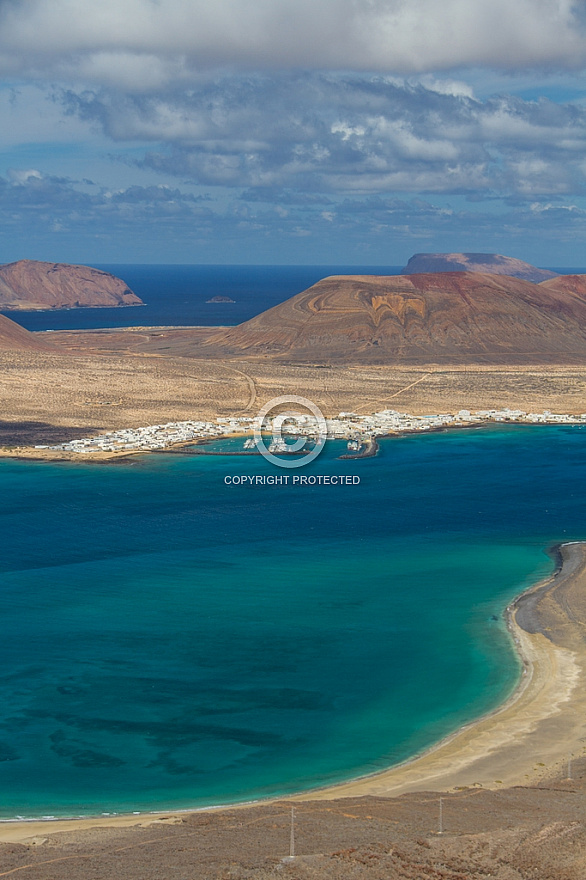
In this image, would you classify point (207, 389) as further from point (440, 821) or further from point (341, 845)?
point (341, 845)

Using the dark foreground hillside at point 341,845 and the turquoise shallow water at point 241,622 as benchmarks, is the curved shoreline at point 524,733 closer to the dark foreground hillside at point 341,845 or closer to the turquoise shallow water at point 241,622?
the turquoise shallow water at point 241,622

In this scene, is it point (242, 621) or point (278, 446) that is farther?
point (278, 446)

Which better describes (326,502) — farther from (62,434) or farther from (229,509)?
(62,434)

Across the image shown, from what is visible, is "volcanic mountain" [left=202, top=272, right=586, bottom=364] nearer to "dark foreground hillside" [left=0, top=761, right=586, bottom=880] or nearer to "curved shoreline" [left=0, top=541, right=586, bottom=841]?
"curved shoreline" [left=0, top=541, right=586, bottom=841]

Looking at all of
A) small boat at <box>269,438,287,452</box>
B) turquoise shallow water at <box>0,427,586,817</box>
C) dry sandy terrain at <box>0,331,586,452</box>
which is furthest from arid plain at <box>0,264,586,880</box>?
dry sandy terrain at <box>0,331,586,452</box>

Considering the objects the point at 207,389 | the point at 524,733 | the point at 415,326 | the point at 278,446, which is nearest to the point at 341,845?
the point at 524,733

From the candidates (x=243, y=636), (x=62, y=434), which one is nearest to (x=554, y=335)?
(x=62, y=434)

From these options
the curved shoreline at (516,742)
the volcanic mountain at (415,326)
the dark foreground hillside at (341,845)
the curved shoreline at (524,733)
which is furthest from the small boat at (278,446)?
Result: the volcanic mountain at (415,326)
